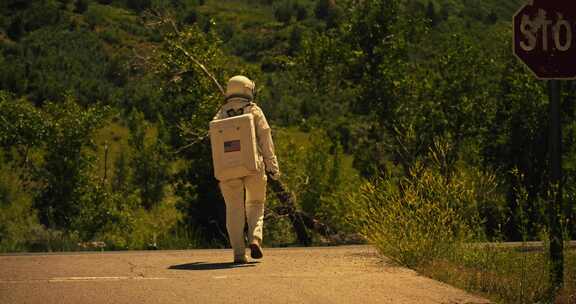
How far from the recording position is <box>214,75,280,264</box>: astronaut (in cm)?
1200

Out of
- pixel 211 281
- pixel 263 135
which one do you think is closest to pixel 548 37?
pixel 211 281

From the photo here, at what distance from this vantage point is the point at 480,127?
105 ft

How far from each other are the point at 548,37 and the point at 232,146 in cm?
445

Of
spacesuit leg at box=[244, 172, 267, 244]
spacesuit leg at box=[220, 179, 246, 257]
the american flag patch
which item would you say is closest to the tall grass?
spacesuit leg at box=[244, 172, 267, 244]

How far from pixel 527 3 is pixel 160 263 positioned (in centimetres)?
526

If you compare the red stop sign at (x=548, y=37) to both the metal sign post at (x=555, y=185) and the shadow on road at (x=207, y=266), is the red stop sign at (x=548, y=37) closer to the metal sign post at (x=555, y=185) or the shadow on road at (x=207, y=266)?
the metal sign post at (x=555, y=185)

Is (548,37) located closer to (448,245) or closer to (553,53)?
(553,53)

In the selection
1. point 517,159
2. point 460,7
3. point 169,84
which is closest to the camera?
point 169,84

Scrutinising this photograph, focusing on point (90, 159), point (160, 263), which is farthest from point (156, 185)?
point (160, 263)

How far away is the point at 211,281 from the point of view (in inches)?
378

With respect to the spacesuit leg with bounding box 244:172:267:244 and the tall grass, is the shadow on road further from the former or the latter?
the tall grass

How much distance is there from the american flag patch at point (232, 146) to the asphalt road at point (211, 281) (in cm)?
130

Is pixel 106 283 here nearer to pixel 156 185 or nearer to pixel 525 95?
pixel 525 95

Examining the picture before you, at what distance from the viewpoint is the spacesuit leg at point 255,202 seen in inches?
472
